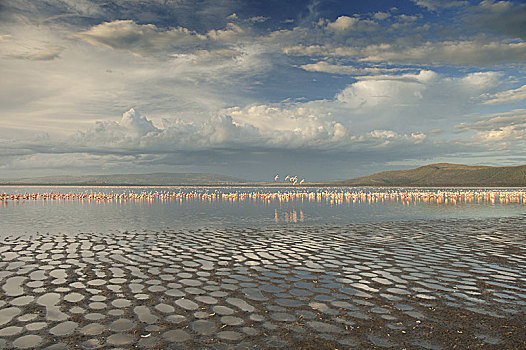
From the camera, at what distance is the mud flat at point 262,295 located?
278 inches

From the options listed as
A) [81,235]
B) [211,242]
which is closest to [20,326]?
[211,242]

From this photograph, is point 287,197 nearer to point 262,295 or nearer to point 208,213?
point 208,213

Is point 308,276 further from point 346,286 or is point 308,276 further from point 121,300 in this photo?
point 121,300

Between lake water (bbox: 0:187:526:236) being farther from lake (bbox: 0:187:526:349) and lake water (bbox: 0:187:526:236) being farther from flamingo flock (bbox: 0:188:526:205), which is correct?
lake (bbox: 0:187:526:349)

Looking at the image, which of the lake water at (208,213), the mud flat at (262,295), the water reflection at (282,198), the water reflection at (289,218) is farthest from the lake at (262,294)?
the water reflection at (282,198)

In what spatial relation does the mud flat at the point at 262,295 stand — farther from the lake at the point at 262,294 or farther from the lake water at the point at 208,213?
the lake water at the point at 208,213

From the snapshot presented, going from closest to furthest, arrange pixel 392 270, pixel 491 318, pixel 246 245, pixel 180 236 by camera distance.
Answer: pixel 491 318, pixel 392 270, pixel 246 245, pixel 180 236

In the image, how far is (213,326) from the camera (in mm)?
7637

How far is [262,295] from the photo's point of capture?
9.88m

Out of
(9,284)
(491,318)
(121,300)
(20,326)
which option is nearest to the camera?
(20,326)

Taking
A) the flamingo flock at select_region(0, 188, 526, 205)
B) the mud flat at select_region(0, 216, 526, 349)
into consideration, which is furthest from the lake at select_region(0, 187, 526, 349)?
the flamingo flock at select_region(0, 188, 526, 205)

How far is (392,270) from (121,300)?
9256mm

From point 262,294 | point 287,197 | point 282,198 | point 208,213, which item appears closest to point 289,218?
point 208,213

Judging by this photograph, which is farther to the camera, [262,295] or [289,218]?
[289,218]
